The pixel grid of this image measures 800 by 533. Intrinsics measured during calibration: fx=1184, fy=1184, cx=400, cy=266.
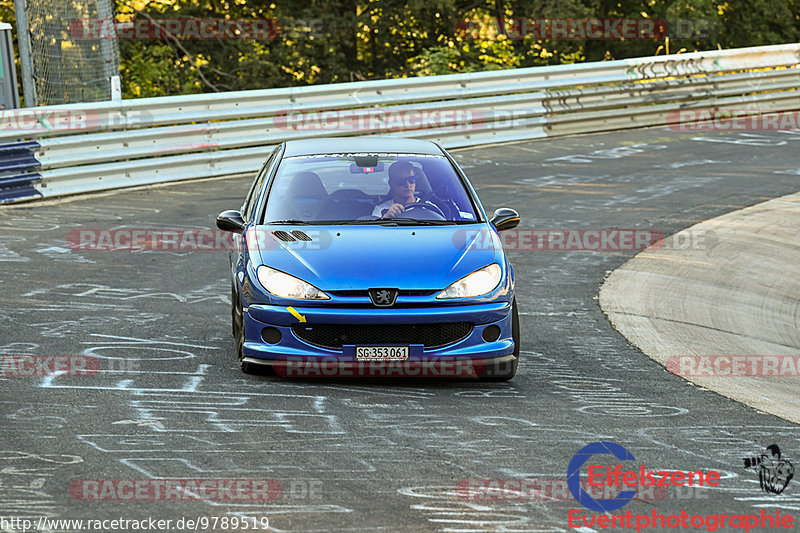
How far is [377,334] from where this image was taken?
7285mm

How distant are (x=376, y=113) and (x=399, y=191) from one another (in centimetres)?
989

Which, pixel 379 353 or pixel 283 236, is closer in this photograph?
pixel 379 353

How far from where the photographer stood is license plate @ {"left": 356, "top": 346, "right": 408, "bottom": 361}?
7.29m

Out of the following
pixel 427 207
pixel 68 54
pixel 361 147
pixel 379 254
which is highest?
pixel 68 54

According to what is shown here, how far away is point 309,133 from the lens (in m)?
17.7

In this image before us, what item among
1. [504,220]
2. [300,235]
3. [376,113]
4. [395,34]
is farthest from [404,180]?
[395,34]

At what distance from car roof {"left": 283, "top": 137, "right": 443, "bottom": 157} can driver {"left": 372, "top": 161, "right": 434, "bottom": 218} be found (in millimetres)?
335

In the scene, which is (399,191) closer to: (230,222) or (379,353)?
(230,222)

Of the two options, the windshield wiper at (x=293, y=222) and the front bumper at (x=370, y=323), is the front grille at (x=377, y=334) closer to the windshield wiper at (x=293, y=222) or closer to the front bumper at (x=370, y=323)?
the front bumper at (x=370, y=323)

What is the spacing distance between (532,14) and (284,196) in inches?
914

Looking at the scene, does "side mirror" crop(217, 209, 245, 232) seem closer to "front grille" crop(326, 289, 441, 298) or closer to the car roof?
the car roof

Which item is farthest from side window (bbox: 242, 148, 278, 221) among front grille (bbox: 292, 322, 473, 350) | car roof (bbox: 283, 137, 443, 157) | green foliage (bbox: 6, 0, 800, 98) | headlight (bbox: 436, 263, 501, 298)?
green foliage (bbox: 6, 0, 800, 98)

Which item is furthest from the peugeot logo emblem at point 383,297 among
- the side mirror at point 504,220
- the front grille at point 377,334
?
the side mirror at point 504,220

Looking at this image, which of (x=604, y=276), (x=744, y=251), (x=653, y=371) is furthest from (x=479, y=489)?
(x=744, y=251)
